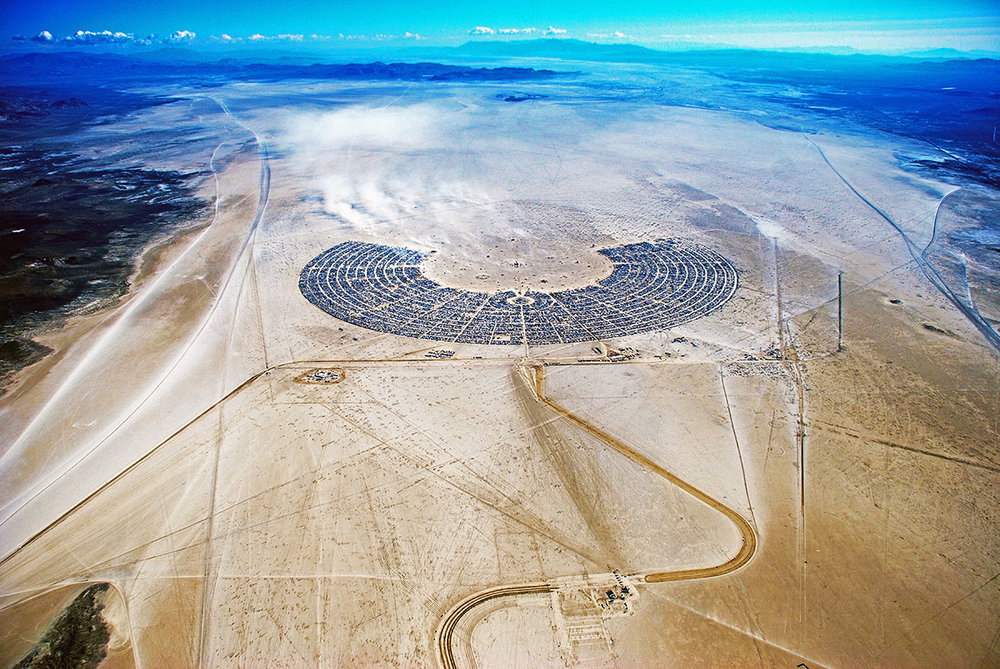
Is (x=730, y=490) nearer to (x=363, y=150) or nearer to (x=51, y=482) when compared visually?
(x=51, y=482)

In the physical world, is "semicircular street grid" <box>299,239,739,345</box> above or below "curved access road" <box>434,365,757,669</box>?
above

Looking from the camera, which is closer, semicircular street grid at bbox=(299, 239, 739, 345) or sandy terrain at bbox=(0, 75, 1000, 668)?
sandy terrain at bbox=(0, 75, 1000, 668)

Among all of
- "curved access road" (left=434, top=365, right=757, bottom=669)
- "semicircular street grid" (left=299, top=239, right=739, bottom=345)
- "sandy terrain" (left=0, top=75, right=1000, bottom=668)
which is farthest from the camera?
"semicircular street grid" (left=299, top=239, right=739, bottom=345)

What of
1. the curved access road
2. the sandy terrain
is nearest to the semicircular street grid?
the sandy terrain

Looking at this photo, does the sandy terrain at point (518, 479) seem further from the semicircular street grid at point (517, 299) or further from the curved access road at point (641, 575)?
the semicircular street grid at point (517, 299)

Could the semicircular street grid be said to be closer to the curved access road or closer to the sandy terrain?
the sandy terrain

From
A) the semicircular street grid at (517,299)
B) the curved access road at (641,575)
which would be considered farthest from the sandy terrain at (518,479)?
the semicircular street grid at (517,299)
